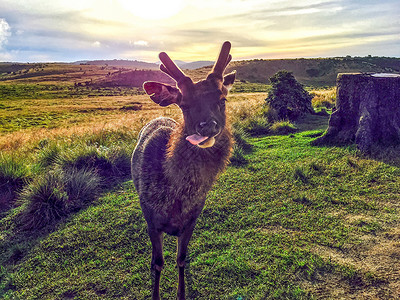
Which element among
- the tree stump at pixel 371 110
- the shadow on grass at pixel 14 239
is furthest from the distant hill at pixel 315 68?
the shadow on grass at pixel 14 239

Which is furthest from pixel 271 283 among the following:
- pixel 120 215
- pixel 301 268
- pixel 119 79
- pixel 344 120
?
pixel 119 79

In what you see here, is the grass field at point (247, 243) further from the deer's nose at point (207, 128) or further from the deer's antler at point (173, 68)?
the deer's antler at point (173, 68)

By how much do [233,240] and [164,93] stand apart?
9.96 feet

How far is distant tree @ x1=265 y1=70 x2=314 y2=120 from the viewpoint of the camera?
1481cm

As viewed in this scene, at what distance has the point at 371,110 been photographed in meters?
8.55

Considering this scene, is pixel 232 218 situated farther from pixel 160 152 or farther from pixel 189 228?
pixel 160 152

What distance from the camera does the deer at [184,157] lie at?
10.4 ft

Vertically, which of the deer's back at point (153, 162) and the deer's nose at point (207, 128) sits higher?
the deer's nose at point (207, 128)

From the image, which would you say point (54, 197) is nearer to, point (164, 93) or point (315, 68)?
point (164, 93)

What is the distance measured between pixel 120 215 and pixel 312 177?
503cm

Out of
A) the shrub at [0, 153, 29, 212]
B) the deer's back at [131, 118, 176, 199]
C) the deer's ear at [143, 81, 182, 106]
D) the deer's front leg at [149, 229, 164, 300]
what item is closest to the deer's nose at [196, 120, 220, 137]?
the deer's ear at [143, 81, 182, 106]

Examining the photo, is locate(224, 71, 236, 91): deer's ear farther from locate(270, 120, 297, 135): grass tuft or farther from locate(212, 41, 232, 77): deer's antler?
locate(270, 120, 297, 135): grass tuft

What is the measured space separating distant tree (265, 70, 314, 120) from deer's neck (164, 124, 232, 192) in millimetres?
12130

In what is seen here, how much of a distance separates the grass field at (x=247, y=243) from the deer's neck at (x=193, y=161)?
1.78 m
